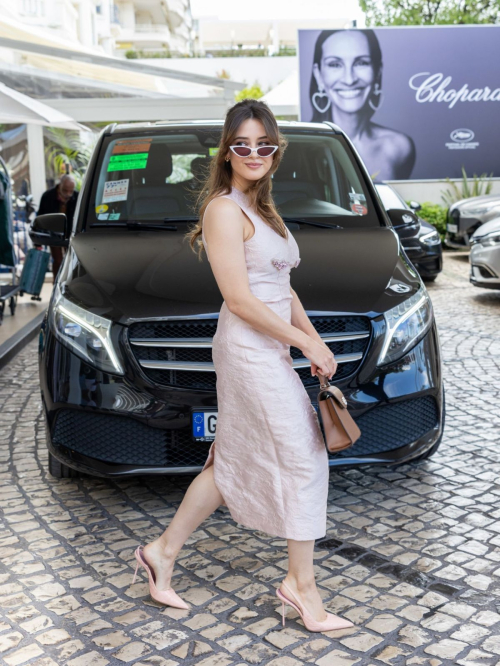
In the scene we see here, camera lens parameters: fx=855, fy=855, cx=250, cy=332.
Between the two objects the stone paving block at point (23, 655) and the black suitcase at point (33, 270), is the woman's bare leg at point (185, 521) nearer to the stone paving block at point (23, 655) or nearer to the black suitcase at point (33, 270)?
the stone paving block at point (23, 655)

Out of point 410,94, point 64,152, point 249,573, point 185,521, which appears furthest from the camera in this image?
point 410,94

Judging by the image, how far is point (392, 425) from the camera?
379cm

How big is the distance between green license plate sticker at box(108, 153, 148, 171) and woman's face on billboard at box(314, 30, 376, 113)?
13389 millimetres

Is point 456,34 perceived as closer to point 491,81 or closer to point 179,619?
point 491,81

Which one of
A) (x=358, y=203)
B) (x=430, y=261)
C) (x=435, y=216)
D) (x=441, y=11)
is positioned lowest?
(x=435, y=216)

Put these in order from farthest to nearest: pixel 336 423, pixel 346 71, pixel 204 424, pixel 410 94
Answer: pixel 410 94
pixel 346 71
pixel 204 424
pixel 336 423

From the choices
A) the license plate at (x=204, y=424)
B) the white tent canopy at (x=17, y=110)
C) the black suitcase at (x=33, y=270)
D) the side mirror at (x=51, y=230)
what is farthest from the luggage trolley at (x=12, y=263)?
the license plate at (x=204, y=424)

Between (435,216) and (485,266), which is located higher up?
(485,266)

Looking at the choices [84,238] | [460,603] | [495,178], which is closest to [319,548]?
[460,603]

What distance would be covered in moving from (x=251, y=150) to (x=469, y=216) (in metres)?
11.6

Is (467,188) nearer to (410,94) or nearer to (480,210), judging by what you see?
(410,94)

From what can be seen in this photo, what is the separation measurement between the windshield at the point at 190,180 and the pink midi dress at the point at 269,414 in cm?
202

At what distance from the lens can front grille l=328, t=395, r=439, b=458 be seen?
3736 mm

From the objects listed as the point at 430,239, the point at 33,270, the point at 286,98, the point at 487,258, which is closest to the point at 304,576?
the point at 487,258
